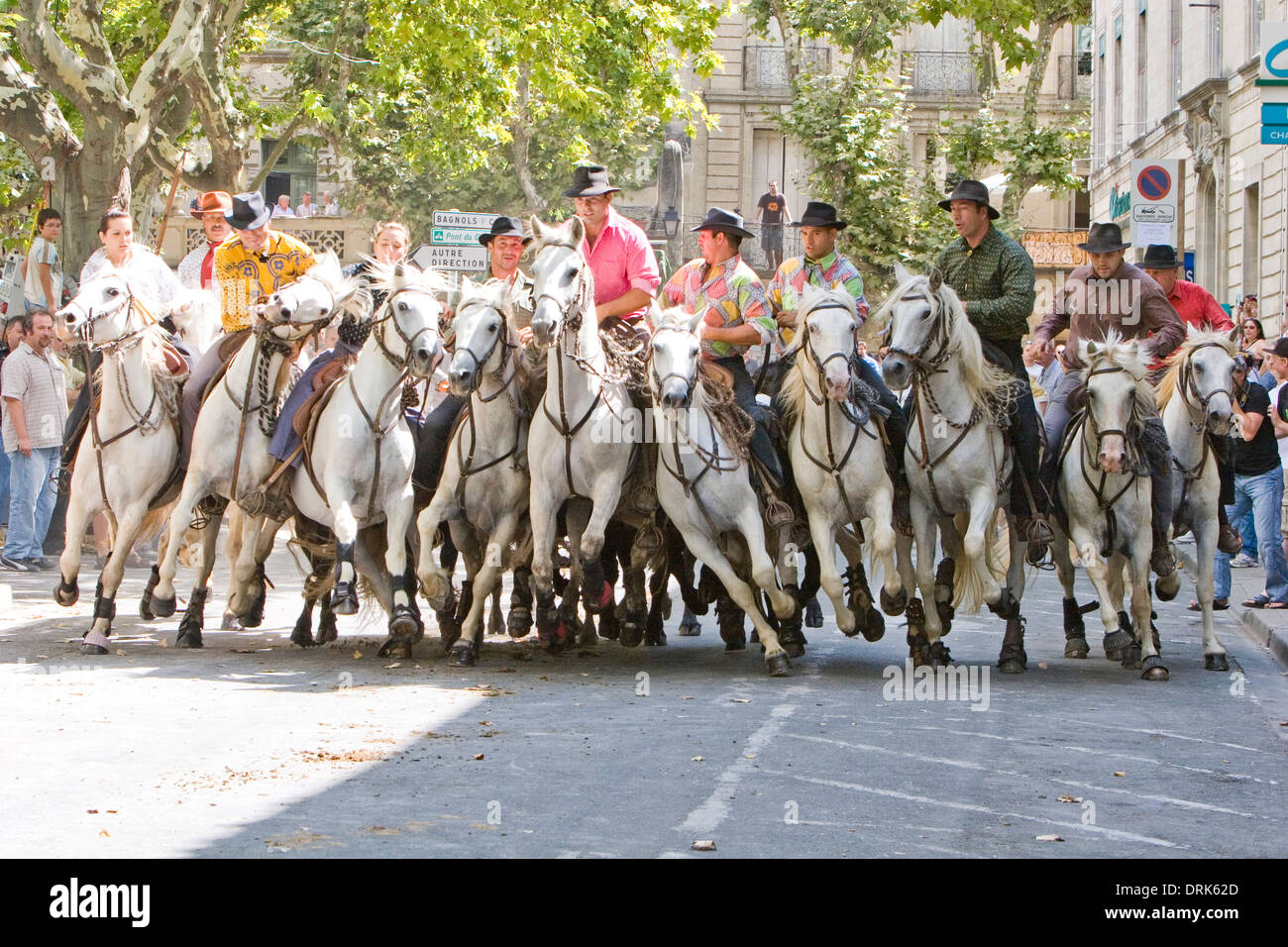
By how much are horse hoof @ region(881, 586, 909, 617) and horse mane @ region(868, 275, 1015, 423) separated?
1.16 metres

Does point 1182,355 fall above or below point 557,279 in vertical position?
below

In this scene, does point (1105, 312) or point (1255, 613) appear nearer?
point (1105, 312)

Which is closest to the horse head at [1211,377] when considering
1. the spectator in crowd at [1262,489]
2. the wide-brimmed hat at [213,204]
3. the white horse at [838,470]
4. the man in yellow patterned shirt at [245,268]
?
the white horse at [838,470]

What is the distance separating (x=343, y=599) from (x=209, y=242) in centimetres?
405

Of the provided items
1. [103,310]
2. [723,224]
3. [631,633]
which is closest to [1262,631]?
[631,633]

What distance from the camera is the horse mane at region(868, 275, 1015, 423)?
10.6 meters

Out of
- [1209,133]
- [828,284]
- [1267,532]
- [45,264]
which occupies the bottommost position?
[1267,532]

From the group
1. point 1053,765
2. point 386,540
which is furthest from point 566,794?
point 386,540

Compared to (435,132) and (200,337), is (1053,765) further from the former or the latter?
(435,132)

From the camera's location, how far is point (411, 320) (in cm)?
1073

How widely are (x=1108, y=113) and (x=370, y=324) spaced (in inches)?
1346

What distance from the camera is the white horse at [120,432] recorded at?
37.7 ft

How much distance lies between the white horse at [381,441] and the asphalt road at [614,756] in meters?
0.62

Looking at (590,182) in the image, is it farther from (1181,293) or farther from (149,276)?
(1181,293)
